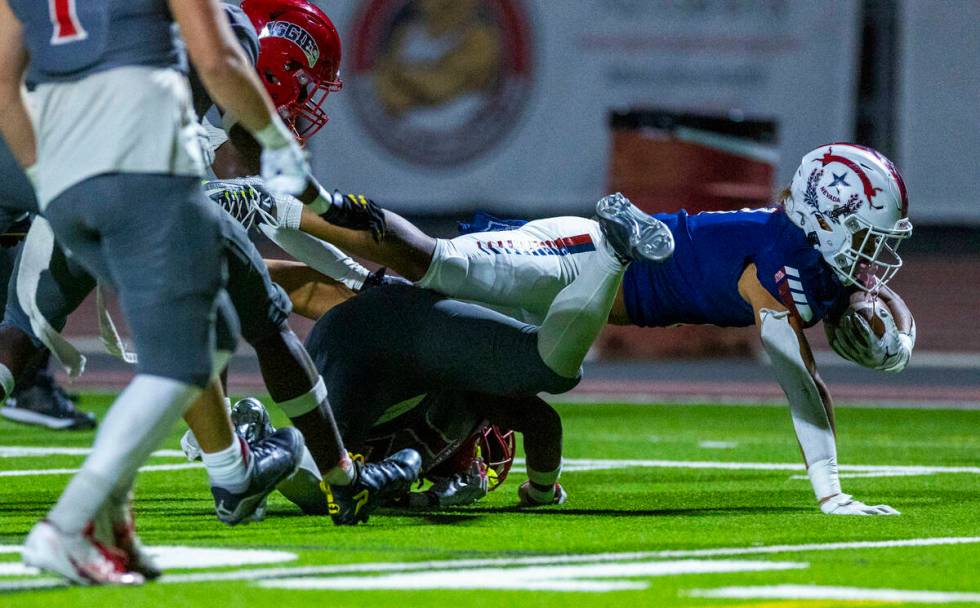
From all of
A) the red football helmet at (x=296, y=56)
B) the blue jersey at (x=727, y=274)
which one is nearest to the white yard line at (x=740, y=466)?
the blue jersey at (x=727, y=274)

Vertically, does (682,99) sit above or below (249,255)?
below

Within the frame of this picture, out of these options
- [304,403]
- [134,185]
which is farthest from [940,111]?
[134,185]

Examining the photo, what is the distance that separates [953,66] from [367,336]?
12.6 meters

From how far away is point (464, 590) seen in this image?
3.98 metres

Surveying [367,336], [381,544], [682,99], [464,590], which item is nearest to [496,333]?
[367,336]

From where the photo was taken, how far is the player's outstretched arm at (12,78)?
4219mm

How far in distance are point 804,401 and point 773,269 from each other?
0.43 m

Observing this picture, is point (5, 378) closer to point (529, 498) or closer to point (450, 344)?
point (450, 344)

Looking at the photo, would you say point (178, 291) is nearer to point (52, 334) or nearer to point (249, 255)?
point (249, 255)

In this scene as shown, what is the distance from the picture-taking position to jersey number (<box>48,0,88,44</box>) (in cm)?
413

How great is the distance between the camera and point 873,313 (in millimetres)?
6289

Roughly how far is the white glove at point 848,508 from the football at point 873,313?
0.71m

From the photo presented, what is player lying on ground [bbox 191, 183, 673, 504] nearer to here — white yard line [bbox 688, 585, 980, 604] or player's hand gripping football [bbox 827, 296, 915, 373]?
player's hand gripping football [bbox 827, 296, 915, 373]

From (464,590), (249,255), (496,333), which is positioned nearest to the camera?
(464,590)
